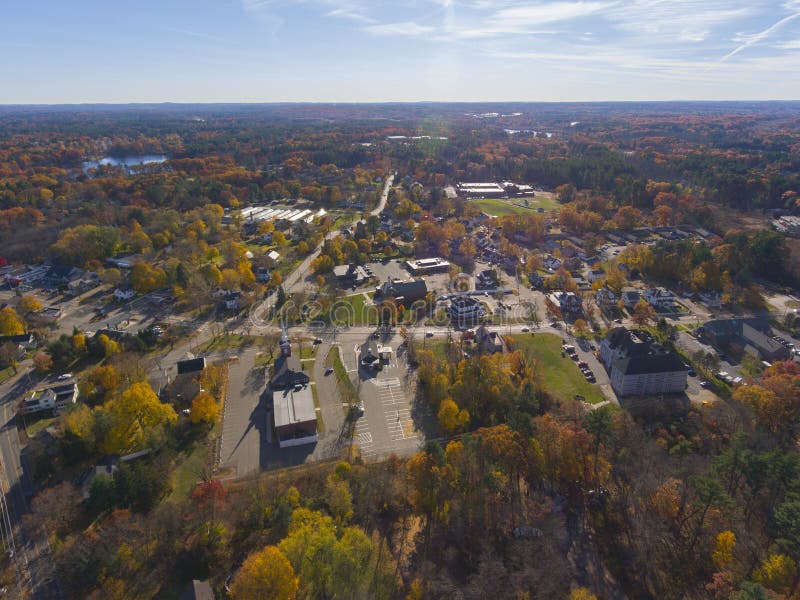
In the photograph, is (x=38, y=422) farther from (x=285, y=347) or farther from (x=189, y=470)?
(x=285, y=347)

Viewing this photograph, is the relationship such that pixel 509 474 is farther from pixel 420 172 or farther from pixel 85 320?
pixel 420 172

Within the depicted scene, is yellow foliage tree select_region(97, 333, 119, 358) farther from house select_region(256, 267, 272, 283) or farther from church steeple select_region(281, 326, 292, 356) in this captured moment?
house select_region(256, 267, 272, 283)

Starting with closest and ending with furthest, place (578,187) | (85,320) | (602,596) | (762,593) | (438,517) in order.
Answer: (762,593) → (602,596) → (438,517) → (85,320) → (578,187)

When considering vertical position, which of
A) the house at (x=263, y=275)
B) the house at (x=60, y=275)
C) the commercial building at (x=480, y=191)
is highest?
the commercial building at (x=480, y=191)

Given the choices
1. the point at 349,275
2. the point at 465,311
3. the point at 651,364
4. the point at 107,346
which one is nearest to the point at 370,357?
the point at 465,311

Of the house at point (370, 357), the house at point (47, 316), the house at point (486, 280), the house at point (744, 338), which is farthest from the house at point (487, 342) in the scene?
the house at point (47, 316)

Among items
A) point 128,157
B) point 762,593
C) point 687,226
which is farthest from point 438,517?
point 128,157

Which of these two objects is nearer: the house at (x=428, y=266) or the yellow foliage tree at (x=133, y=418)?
the yellow foliage tree at (x=133, y=418)

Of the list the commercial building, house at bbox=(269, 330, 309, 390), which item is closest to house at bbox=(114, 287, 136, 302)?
house at bbox=(269, 330, 309, 390)

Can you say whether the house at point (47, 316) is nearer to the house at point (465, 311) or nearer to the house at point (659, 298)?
the house at point (465, 311)
